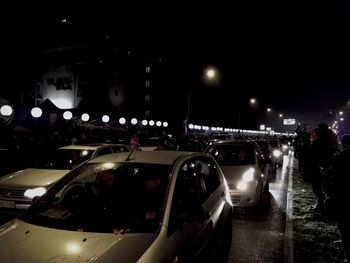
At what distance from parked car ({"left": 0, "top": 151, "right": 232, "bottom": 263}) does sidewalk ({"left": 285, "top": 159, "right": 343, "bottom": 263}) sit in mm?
1619

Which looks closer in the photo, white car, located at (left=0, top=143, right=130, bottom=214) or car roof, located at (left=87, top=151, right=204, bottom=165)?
car roof, located at (left=87, top=151, right=204, bottom=165)

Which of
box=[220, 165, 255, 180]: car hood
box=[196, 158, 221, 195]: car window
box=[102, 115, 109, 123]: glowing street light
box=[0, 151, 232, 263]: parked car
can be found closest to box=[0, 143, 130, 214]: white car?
box=[0, 151, 232, 263]: parked car

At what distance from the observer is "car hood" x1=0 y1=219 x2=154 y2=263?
2748 millimetres

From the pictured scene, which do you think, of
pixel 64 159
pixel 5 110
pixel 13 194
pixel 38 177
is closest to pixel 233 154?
pixel 64 159

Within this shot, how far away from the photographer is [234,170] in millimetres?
8867

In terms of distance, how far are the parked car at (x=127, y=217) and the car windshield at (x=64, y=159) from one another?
4251mm

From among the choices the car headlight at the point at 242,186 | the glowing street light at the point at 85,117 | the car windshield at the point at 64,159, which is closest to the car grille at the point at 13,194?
the car windshield at the point at 64,159

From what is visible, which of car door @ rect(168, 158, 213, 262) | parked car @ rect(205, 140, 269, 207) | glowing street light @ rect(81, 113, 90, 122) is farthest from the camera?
glowing street light @ rect(81, 113, 90, 122)

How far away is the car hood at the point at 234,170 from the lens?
8594 mm

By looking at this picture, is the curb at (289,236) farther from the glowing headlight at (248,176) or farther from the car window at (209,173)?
the car window at (209,173)

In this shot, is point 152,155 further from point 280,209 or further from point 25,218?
point 280,209

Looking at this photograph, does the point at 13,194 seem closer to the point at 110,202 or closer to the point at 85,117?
the point at 110,202

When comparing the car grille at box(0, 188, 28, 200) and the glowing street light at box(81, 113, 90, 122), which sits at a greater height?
the glowing street light at box(81, 113, 90, 122)

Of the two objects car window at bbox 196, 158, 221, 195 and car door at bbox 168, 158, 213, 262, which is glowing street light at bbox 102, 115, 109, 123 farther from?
car door at bbox 168, 158, 213, 262
